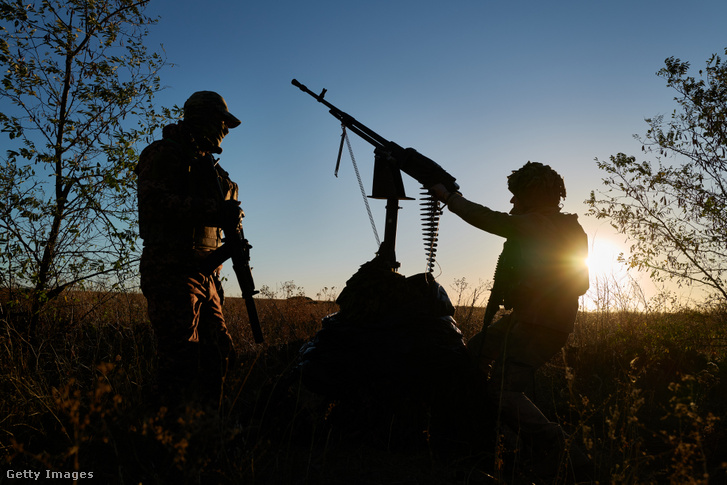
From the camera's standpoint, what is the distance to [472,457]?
3.33 meters

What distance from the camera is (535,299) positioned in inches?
132

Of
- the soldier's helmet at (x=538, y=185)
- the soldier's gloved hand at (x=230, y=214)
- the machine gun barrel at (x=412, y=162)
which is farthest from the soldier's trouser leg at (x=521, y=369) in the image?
the soldier's gloved hand at (x=230, y=214)

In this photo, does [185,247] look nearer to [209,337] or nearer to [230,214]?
[230,214]

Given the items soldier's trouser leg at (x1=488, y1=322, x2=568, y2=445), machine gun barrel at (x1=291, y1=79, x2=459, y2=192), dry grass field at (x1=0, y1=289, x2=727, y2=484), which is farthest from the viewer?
machine gun barrel at (x1=291, y1=79, x2=459, y2=192)

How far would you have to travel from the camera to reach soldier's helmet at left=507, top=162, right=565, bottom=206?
351cm

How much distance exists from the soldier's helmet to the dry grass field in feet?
4.45

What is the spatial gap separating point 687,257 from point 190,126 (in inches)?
261

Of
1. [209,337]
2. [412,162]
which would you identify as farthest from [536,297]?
[209,337]

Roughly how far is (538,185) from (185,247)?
9.41 ft

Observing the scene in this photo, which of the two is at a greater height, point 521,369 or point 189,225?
point 189,225

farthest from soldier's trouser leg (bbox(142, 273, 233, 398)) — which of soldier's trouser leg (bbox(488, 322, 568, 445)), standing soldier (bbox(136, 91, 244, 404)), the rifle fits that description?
soldier's trouser leg (bbox(488, 322, 568, 445))

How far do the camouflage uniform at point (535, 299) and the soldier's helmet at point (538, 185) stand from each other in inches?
6.0

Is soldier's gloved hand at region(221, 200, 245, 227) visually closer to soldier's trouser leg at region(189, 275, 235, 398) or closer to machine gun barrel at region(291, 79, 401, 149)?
soldier's trouser leg at region(189, 275, 235, 398)

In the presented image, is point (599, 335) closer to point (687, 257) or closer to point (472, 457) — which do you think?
point (687, 257)
